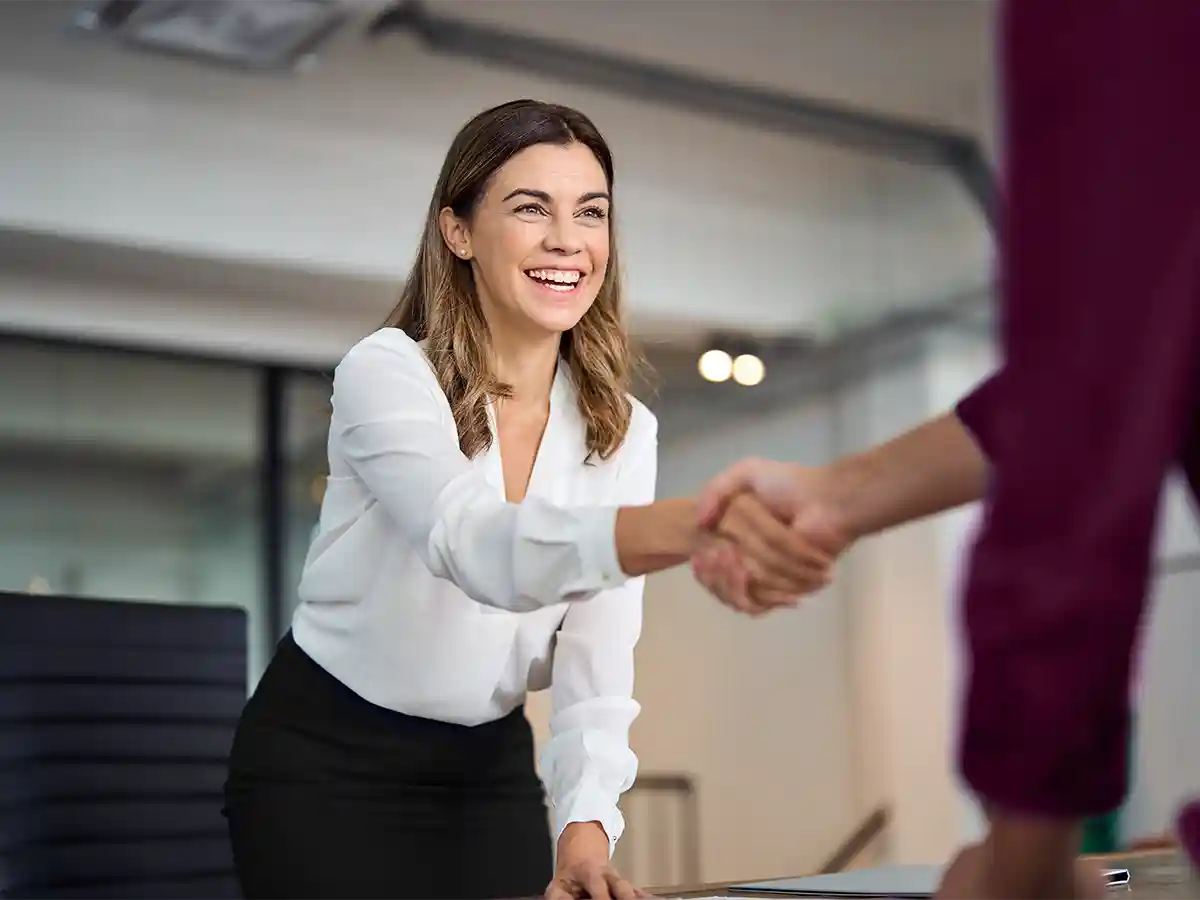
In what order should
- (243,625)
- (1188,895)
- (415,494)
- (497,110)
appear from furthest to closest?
(243,625) < (497,110) < (415,494) < (1188,895)

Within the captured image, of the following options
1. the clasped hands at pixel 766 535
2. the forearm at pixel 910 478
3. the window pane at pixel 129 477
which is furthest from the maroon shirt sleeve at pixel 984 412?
the window pane at pixel 129 477

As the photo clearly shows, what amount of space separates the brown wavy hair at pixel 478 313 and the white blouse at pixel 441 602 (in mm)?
28

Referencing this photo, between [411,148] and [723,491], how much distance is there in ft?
14.3

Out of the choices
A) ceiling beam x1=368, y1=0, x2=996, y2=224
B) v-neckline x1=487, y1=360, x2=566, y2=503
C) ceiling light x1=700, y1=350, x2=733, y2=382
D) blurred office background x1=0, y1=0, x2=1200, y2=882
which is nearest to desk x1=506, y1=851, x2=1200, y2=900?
v-neckline x1=487, y1=360, x2=566, y2=503

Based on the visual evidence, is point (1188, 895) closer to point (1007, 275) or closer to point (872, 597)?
point (1007, 275)

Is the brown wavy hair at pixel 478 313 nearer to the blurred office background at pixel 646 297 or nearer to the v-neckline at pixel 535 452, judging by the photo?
the v-neckline at pixel 535 452

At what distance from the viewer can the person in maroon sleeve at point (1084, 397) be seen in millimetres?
545

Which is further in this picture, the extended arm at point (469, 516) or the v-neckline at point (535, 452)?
the v-neckline at point (535, 452)

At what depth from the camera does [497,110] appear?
1.74 m

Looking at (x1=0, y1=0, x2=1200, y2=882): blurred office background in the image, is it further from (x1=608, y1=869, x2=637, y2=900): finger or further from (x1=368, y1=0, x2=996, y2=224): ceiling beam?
(x1=608, y1=869, x2=637, y2=900): finger

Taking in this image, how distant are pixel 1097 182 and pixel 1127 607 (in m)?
0.16

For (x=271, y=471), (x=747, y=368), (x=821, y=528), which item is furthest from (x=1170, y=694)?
(x=821, y=528)

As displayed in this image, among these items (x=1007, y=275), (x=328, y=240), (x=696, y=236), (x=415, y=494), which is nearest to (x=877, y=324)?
(x=696, y=236)

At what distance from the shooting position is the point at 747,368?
602cm
